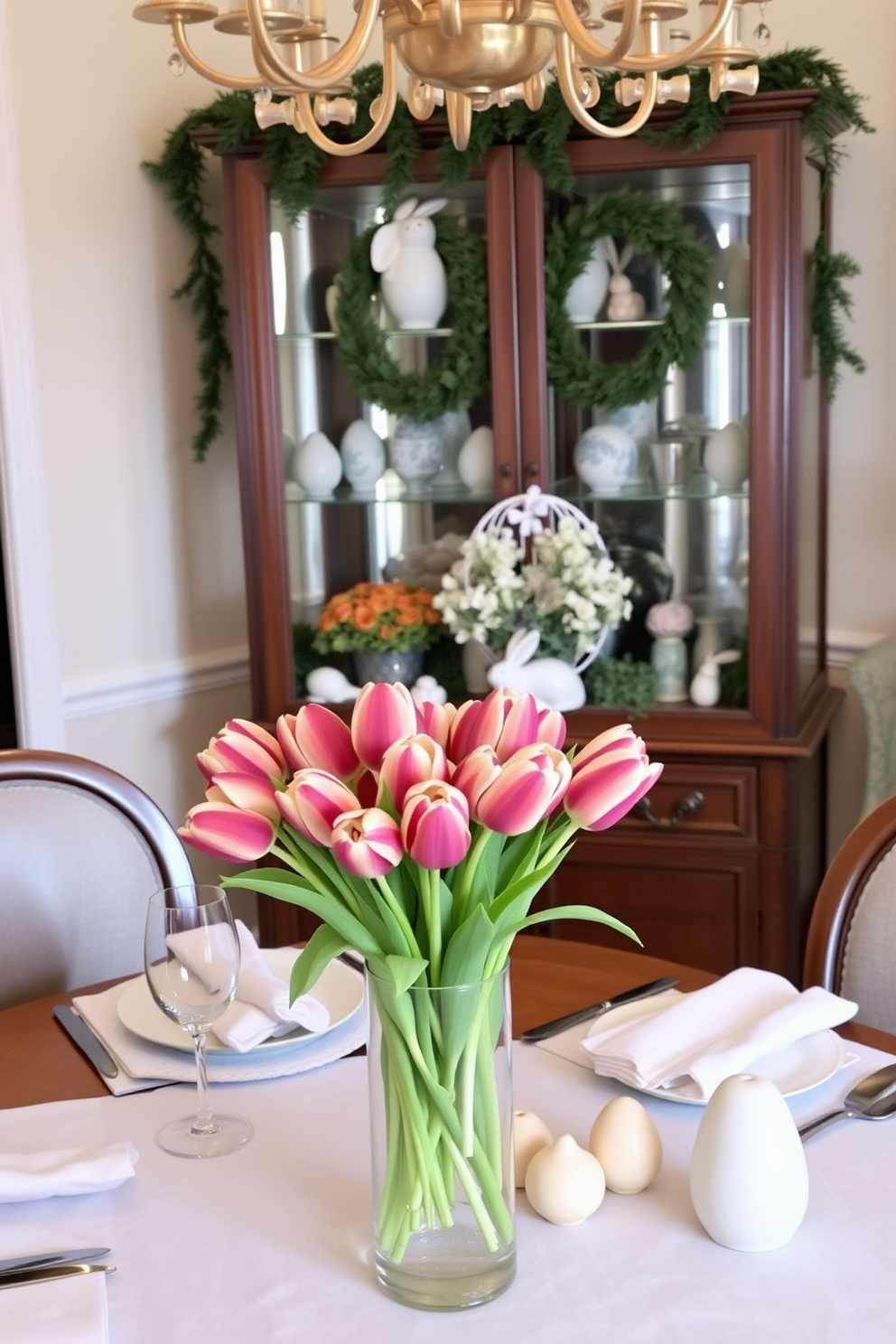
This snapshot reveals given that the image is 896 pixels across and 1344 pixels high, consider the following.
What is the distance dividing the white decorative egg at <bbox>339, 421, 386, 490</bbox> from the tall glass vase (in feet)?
6.66

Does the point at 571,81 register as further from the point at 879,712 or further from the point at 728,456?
the point at 879,712

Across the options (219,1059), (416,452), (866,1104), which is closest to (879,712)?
(416,452)

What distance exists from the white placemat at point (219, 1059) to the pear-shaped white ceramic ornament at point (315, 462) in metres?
1.65

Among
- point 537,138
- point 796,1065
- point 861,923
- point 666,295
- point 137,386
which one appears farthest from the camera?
point 137,386

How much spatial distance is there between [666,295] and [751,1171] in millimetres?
1984

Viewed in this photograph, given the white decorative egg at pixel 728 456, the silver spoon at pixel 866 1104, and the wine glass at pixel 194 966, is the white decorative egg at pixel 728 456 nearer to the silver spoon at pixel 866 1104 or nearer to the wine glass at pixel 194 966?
the silver spoon at pixel 866 1104

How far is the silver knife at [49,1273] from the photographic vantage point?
0.96 metres

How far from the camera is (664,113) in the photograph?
2461 millimetres

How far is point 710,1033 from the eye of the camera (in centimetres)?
127

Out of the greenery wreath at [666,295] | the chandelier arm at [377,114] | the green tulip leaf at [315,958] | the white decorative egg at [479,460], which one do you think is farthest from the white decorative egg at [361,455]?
the green tulip leaf at [315,958]

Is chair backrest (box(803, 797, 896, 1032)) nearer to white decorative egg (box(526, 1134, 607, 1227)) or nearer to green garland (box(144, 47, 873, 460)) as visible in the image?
white decorative egg (box(526, 1134, 607, 1227))

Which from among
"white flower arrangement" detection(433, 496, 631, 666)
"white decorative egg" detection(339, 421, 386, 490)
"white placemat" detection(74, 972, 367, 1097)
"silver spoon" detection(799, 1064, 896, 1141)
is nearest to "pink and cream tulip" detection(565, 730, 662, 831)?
"silver spoon" detection(799, 1064, 896, 1141)

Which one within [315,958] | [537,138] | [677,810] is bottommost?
[677,810]

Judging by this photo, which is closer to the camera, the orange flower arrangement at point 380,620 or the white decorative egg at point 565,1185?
the white decorative egg at point 565,1185
